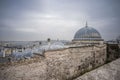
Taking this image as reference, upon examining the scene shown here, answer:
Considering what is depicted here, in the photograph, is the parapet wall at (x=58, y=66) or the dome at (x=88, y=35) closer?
the parapet wall at (x=58, y=66)

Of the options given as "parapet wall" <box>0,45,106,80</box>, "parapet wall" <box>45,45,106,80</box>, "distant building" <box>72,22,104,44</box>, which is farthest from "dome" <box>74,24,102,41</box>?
"parapet wall" <box>0,45,106,80</box>

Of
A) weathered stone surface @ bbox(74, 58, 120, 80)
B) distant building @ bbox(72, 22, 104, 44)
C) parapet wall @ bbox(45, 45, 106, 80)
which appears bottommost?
parapet wall @ bbox(45, 45, 106, 80)

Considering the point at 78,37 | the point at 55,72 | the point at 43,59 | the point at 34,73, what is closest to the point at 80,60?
the point at 55,72

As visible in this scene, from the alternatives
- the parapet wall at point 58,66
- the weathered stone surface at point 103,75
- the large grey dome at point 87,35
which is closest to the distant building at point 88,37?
the large grey dome at point 87,35

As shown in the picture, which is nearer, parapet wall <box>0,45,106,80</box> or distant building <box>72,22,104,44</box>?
parapet wall <box>0,45,106,80</box>

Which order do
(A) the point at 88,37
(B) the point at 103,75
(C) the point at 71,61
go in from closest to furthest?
(B) the point at 103,75 < (C) the point at 71,61 < (A) the point at 88,37

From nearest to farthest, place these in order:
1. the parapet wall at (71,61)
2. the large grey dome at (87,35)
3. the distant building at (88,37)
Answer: the parapet wall at (71,61) < the distant building at (88,37) < the large grey dome at (87,35)

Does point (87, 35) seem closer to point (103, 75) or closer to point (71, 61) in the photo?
point (71, 61)

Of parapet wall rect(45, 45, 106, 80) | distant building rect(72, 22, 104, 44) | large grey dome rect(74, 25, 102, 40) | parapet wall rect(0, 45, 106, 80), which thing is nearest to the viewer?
parapet wall rect(0, 45, 106, 80)

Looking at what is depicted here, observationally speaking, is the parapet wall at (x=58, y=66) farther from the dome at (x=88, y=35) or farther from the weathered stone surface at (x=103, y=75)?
the dome at (x=88, y=35)

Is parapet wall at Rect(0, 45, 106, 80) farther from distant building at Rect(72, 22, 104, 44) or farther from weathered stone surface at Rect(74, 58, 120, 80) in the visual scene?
distant building at Rect(72, 22, 104, 44)

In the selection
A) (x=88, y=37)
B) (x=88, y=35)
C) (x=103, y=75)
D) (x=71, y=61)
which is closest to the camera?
(x=103, y=75)

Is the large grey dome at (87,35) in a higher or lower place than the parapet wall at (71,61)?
higher

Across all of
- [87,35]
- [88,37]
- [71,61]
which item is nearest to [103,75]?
[71,61]
